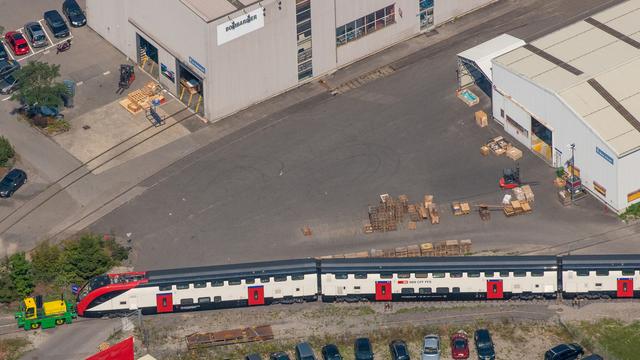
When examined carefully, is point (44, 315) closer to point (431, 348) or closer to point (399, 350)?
point (399, 350)

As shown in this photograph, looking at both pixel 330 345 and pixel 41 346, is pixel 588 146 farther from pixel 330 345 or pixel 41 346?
pixel 41 346

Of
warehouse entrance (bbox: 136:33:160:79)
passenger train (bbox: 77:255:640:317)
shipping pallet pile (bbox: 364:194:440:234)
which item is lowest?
passenger train (bbox: 77:255:640:317)

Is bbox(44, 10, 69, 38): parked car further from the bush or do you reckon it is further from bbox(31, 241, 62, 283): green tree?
bbox(31, 241, 62, 283): green tree

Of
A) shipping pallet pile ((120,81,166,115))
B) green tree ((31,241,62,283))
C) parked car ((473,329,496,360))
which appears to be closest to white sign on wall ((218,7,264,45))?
shipping pallet pile ((120,81,166,115))

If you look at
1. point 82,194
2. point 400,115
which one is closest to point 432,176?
point 400,115

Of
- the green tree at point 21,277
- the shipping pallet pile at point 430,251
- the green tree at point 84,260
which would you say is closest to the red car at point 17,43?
the green tree at point 84,260

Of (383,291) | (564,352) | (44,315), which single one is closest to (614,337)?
(564,352)

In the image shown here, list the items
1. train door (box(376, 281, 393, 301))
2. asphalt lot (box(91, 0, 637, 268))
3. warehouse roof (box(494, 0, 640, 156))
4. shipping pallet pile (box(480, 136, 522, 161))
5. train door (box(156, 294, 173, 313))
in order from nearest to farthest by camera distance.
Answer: train door (box(376, 281, 393, 301))
train door (box(156, 294, 173, 313))
warehouse roof (box(494, 0, 640, 156))
asphalt lot (box(91, 0, 637, 268))
shipping pallet pile (box(480, 136, 522, 161))
